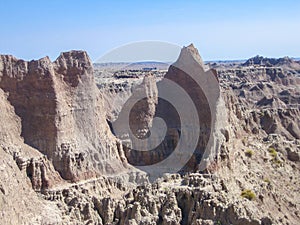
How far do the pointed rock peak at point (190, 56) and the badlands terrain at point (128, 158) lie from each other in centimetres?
14

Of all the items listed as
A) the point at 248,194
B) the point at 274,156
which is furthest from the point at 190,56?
the point at 248,194

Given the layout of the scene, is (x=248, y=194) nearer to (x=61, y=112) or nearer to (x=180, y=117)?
(x=180, y=117)

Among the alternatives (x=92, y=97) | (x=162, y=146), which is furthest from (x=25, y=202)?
(x=162, y=146)

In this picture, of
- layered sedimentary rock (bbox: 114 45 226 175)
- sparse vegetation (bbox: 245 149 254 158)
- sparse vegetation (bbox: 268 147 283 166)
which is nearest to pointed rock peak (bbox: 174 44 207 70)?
layered sedimentary rock (bbox: 114 45 226 175)

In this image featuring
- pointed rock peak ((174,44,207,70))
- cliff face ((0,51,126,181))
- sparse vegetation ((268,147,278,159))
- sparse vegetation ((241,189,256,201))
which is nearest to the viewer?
cliff face ((0,51,126,181))

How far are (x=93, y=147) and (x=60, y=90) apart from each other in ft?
22.4

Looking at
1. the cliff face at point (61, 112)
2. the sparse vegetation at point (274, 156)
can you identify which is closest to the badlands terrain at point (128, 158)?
the cliff face at point (61, 112)

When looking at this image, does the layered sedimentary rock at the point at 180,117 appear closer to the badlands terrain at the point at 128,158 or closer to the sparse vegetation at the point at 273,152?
the badlands terrain at the point at 128,158

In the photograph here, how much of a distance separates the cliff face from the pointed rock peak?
1327cm

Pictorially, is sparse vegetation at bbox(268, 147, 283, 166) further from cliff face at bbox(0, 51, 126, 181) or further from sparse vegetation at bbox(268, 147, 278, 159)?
cliff face at bbox(0, 51, 126, 181)

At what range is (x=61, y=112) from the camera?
49.8m

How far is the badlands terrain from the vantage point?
148 ft

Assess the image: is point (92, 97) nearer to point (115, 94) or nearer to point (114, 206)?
point (114, 206)

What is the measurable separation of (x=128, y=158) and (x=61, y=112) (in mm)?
11808
